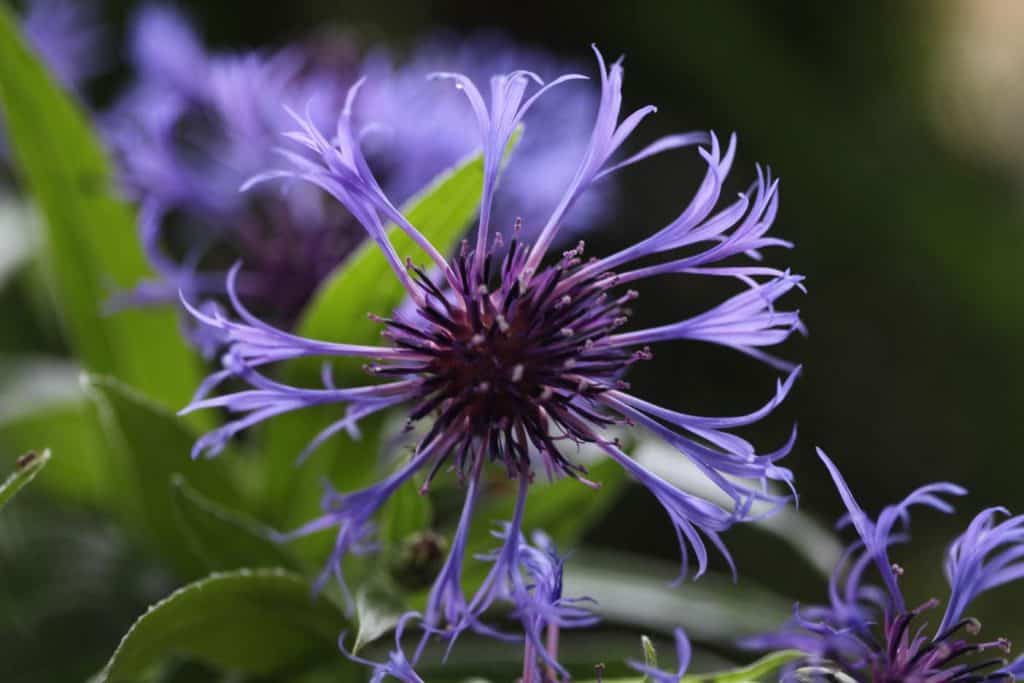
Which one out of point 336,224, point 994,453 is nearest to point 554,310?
point 336,224

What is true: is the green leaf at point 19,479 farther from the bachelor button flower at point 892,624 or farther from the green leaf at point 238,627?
the bachelor button flower at point 892,624

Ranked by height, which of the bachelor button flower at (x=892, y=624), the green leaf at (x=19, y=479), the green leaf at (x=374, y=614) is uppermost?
the bachelor button flower at (x=892, y=624)

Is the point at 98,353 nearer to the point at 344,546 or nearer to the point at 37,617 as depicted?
the point at 37,617

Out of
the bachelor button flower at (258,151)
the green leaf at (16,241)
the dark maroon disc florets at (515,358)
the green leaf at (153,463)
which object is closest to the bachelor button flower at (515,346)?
the dark maroon disc florets at (515,358)

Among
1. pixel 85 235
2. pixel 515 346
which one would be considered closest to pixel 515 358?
pixel 515 346

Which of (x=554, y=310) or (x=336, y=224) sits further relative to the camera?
(x=336, y=224)

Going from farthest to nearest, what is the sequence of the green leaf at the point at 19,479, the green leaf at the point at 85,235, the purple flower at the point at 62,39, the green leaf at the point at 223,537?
the purple flower at the point at 62,39, the green leaf at the point at 85,235, the green leaf at the point at 223,537, the green leaf at the point at 19,479
